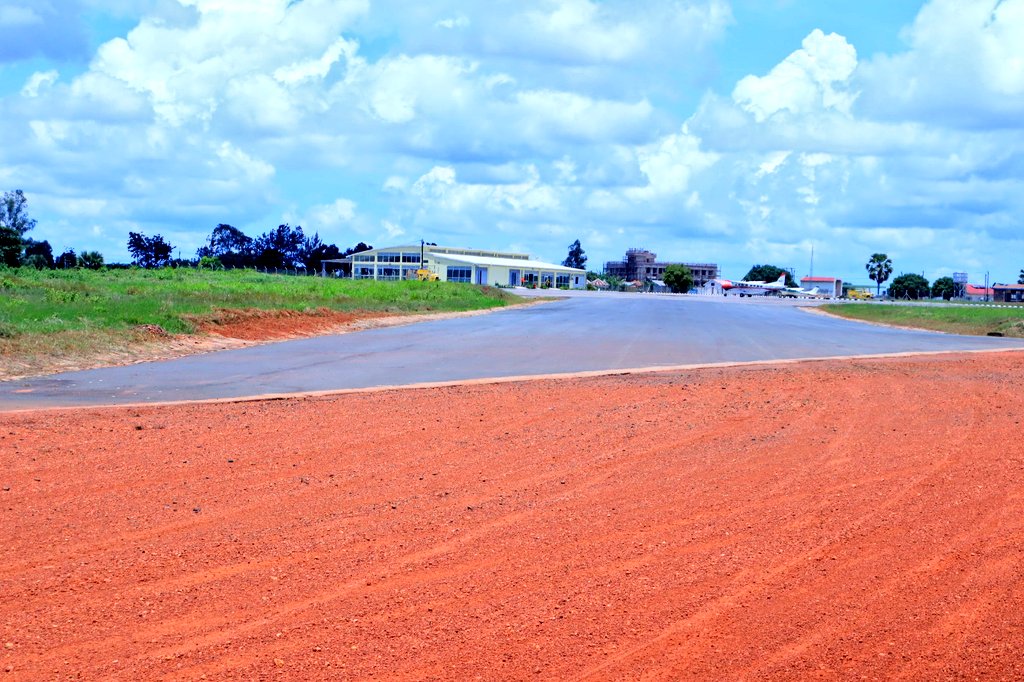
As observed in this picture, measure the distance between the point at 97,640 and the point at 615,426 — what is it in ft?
25.2

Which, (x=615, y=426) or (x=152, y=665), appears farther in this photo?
(x=615, y=426)

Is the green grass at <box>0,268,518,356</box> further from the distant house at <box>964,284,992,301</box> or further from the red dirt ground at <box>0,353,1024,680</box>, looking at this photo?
the distant house at <box>964,284,992,301</box>

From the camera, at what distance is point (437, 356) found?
74.8 ft

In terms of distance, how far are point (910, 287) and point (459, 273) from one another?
250ft

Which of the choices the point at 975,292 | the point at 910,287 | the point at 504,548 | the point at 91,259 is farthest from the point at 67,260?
the point at 975,292

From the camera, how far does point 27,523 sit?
24.5 feet

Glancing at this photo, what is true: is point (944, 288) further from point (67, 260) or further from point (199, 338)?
point (199, 338)

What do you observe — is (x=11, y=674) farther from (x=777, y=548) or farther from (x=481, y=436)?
(x=481, y=436)

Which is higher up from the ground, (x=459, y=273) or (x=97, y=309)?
(x=459, y=273)

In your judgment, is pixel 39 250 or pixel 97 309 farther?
pixel 39 250

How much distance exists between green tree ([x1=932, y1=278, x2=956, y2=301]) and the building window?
268 feet

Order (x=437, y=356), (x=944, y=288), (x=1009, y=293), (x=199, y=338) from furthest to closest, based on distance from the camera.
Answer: (x=1009, y=293) < (x=944, y=288) < (x=199, y=338) < (x=437, y=356)

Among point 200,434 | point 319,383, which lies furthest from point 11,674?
point 319,383

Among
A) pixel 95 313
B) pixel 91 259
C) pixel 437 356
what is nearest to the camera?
pixel 437 356
